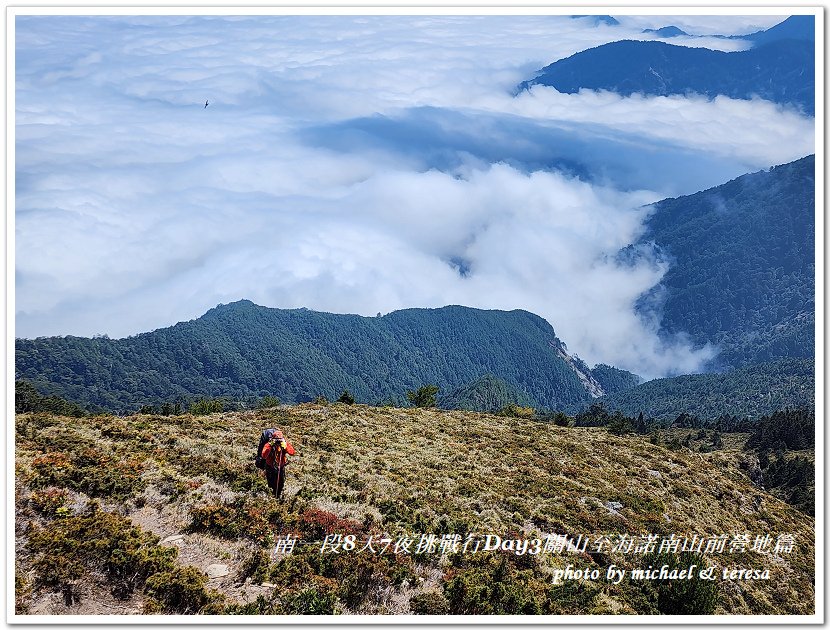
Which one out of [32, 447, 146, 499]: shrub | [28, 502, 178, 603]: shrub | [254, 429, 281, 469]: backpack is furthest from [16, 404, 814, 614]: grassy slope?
[254, 429, 281, 469]: backpack

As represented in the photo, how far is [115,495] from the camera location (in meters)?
18.3

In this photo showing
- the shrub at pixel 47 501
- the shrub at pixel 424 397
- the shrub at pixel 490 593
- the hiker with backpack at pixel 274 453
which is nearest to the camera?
the shrub at pixel 490 593

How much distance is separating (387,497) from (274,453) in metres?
5.78

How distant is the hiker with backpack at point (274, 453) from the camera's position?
1722cm

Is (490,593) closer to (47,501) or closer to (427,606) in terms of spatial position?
(427,606)

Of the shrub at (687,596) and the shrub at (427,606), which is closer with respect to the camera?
the shrub at (427,606)

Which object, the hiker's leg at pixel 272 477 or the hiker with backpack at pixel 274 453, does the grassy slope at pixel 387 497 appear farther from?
the hiker with backpack at pixel 274 453

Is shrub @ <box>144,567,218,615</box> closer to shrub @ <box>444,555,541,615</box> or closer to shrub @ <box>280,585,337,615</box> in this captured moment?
shrub @ <box>280,585,337,615</box>

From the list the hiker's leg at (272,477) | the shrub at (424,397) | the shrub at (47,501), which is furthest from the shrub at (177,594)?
the shrub at (424,397)

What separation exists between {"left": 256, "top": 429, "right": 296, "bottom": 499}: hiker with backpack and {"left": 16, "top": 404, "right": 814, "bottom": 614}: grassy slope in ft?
4.32

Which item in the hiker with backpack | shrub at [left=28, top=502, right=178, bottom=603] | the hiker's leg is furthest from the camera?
the hiker's leg

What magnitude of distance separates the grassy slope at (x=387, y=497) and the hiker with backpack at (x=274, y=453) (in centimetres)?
132

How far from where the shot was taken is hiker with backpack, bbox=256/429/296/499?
56.5 feet
